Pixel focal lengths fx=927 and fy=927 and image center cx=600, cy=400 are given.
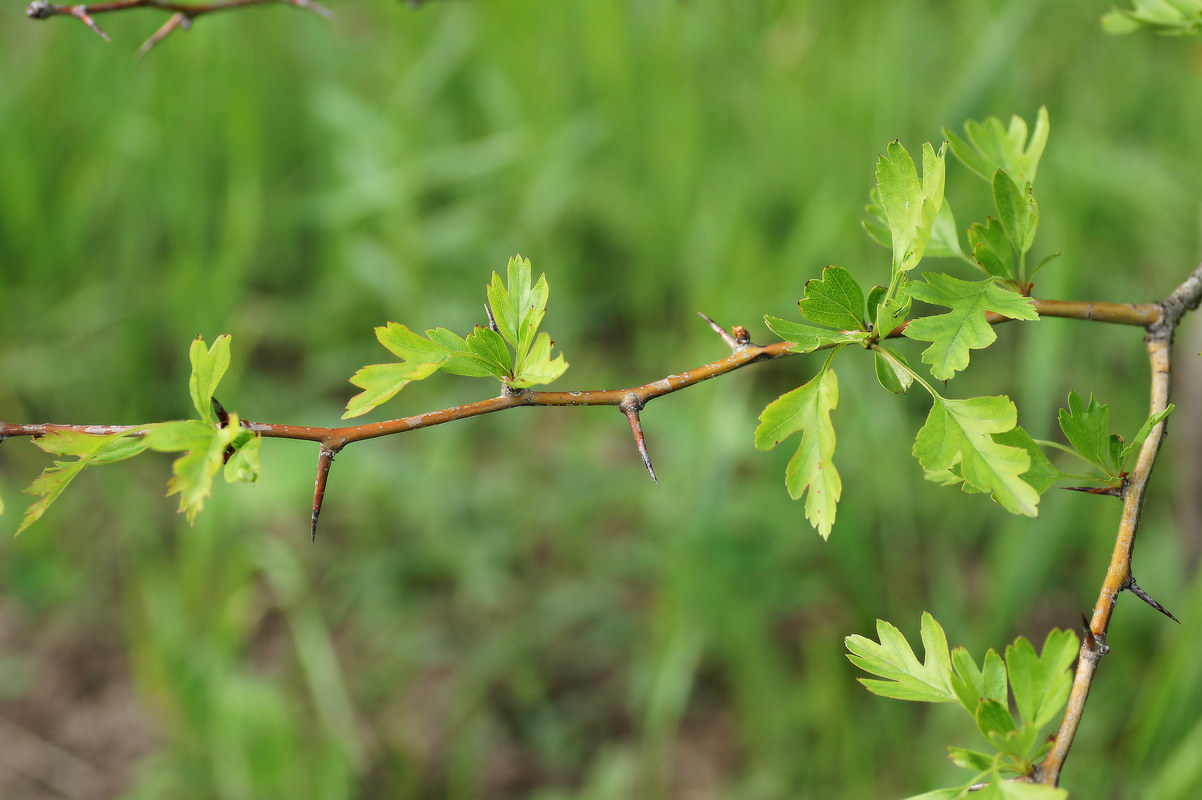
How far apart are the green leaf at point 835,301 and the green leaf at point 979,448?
9cm

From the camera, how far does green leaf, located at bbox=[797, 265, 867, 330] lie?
670mm

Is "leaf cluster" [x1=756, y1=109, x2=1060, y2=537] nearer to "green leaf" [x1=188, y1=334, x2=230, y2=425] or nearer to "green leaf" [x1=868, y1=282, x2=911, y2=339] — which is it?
"green leaf" [x1=868, y1=282, x2=911, y2=339]

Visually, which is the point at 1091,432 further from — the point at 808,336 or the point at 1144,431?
the point at 808,336

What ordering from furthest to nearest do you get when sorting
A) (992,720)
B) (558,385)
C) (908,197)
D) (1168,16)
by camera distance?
(558,385) → (1168,16) → (908,197) → (992,720)

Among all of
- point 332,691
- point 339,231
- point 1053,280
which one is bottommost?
point 332,691

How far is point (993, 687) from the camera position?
0.67 metres

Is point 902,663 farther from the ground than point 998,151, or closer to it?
closer to it

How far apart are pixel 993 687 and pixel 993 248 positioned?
33 centimetres

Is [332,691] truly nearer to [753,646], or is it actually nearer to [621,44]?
[753,646]

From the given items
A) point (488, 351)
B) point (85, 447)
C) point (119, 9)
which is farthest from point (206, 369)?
point (119, 9)

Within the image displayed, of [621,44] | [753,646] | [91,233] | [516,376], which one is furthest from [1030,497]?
[91,233]

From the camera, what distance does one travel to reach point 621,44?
2.71m

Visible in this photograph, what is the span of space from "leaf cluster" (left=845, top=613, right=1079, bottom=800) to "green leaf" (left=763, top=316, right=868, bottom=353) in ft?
A: 0.68

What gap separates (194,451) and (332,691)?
157 cm
